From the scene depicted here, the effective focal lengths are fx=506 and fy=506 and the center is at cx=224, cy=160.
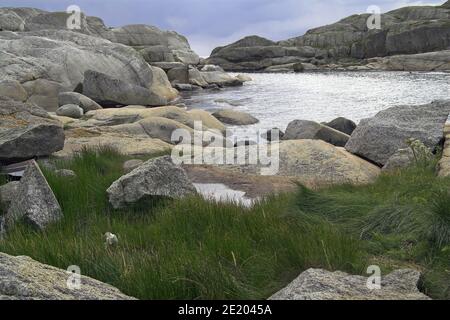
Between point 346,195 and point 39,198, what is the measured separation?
3990 mm

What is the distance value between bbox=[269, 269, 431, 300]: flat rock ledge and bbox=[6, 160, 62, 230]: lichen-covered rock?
3665mm

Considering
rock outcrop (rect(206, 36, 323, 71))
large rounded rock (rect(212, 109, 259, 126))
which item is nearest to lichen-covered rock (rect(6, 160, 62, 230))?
large rounded rock (rect(212, 109, 259, 126))

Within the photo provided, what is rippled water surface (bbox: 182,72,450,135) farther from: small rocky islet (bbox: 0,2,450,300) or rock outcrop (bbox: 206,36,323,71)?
rock outcrop (bbox: 206,36,323,71)

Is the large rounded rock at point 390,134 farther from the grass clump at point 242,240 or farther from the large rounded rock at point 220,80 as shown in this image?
the large rounded rock at point 220,80

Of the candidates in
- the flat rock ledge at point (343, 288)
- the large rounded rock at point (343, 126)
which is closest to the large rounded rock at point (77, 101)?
the large rounded rock at point (343, 126)

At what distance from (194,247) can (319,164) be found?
6410mm

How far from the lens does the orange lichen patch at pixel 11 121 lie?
10.9 m

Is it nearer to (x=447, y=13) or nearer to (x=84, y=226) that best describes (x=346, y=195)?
(x=84, y=226)

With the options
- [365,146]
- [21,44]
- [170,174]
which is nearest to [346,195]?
[170,174]

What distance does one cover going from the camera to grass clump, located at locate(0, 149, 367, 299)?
3896mm

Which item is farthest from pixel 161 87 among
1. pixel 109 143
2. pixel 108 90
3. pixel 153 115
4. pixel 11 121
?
pixel 11 121

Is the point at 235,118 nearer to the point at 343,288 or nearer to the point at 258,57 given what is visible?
the point at 343,288

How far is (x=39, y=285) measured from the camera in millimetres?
3197

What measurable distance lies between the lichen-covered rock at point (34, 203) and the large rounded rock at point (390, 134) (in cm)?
791
